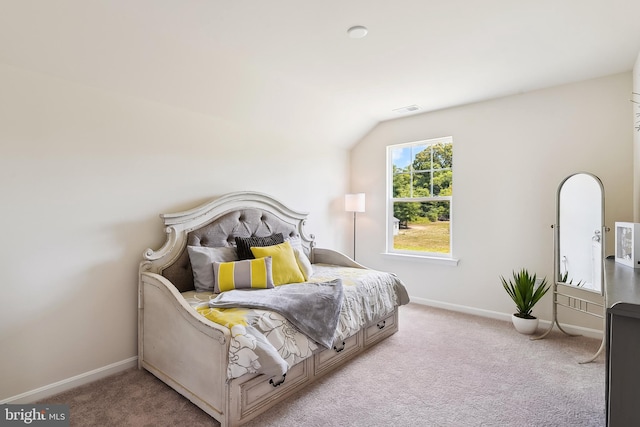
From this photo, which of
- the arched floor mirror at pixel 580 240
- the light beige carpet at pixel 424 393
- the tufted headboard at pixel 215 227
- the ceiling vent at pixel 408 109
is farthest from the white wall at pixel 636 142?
the tufted headboard at pixel 215 227

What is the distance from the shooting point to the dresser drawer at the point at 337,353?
7.14ft

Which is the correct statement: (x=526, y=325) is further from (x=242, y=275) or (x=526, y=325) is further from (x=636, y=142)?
(x=242, y=275)

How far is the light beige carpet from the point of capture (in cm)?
175

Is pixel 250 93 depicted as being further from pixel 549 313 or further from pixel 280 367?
pixel 549 313

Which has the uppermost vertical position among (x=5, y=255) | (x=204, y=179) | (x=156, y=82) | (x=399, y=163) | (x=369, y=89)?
(x=369, y=89)

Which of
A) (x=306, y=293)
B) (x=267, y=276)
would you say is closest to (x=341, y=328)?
(x=306, y=293)

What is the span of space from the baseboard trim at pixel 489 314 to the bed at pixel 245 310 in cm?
102

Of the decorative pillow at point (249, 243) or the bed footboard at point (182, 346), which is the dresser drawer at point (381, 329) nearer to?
the decorative pillow at point (249, 243)

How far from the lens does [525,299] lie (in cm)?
294

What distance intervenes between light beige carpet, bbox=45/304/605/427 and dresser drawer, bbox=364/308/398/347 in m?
0.09

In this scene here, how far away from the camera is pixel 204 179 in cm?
281

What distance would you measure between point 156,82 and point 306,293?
6.33ft

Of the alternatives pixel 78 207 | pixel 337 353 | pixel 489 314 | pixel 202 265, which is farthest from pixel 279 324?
pixel 489 314

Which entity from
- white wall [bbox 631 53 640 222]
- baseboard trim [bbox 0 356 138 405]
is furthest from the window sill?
baseboard trim [bbox 0 356 138 405]
